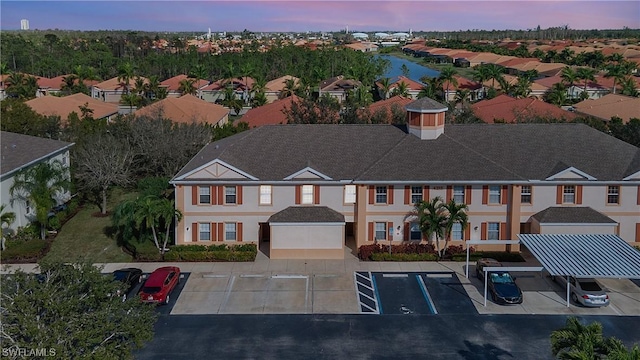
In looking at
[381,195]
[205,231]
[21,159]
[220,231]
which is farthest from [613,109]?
[21,159]

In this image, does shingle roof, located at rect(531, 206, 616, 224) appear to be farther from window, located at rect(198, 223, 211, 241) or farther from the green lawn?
the green lawn

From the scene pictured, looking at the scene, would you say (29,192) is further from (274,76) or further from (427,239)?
(274,76)

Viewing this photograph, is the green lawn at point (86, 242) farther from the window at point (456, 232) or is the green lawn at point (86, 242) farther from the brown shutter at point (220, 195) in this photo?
the window at point (456, 232)

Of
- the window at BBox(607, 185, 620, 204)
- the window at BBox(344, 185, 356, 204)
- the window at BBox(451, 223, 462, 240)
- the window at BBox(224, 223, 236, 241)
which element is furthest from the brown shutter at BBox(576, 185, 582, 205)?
the window at BBox(224, 223, 236, 241)

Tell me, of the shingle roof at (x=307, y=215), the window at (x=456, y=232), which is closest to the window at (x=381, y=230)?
the shingle roof at (x=307, y=215)

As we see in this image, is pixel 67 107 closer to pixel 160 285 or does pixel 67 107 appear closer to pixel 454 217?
pixel 160 285

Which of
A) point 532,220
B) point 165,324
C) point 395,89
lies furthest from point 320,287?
point 395,89
